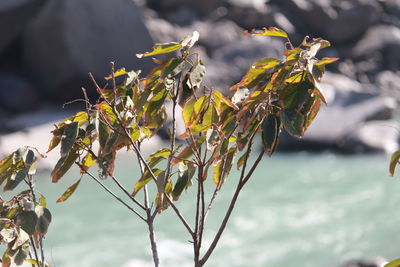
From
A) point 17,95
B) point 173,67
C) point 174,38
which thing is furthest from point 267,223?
point 174,38

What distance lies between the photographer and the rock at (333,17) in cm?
1085

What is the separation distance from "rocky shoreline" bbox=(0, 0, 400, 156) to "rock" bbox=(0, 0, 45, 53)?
0.04ft

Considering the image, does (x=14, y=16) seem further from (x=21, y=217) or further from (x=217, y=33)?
(x=21, y=217)

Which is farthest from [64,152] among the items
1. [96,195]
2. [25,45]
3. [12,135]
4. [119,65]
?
[25,45]

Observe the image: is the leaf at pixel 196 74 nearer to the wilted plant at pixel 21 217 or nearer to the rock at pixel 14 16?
the wilted plant at pixel 21 217

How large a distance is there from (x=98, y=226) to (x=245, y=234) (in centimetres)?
101

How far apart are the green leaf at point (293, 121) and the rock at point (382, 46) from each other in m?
9.90

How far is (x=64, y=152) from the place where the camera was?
1016 mm

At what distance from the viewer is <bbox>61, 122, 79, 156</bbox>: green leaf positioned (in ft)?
3.34

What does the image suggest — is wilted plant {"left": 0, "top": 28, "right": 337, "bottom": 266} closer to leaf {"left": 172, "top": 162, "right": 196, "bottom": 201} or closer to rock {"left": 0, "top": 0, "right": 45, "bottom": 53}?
leaf {"left": 172, "top": 162, "right": 196, "bottom": 201}

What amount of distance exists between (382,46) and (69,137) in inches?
400

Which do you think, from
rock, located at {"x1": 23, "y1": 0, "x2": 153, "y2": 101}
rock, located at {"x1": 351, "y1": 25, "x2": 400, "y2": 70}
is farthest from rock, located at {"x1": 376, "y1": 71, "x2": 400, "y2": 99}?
rock, located at {"x1": 23, "y1": 0, "x2": 153, "y2": 101}

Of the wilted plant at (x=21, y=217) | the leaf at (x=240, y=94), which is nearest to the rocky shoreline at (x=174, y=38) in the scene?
the wilted plant at (x=21, y=217)

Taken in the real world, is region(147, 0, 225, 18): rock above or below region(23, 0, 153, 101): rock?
above
